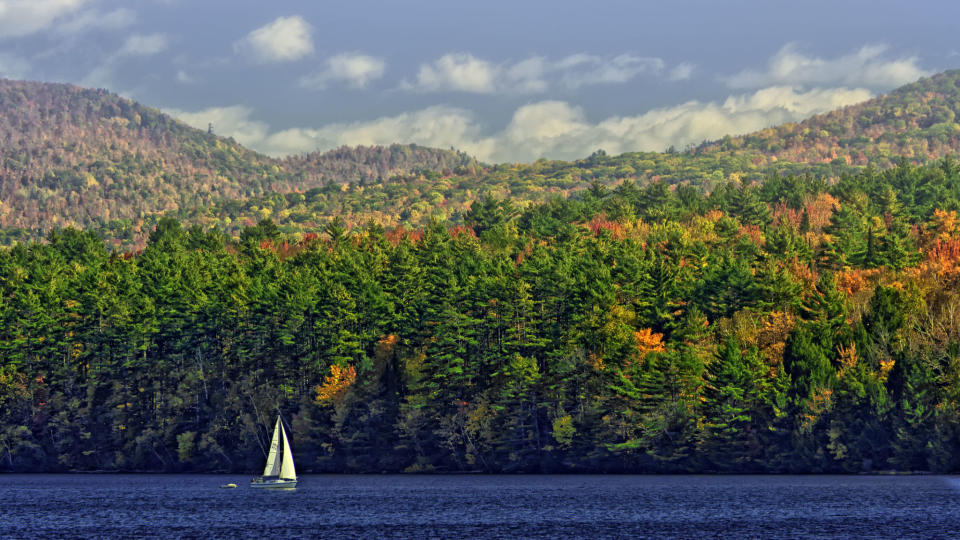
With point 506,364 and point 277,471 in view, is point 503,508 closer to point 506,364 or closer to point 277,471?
point 277,471

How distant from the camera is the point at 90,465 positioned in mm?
147875

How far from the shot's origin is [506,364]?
139m

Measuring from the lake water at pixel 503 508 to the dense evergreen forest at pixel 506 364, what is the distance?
676cm

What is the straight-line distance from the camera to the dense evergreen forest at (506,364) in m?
123

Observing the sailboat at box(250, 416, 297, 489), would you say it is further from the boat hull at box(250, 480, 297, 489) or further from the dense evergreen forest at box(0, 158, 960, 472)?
the dense evergreen forest at box(0, 158, 960, 472)

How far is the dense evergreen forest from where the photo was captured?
4860 inches

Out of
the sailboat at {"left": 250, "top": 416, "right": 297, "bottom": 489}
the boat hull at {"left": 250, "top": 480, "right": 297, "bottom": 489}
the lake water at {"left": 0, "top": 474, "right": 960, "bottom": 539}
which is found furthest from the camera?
the sailboat at {"left": 250, "top": 416, "right": 297, "bottom": 489}

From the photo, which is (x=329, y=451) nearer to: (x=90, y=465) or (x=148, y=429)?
(x=148, y=429)

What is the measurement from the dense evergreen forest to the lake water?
22.2ft

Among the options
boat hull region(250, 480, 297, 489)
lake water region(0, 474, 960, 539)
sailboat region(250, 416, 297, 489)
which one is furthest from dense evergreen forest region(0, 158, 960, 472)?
boat hull region(250, 480, 297, 489)

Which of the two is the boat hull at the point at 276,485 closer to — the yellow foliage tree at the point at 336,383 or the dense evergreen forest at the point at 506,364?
the dense evergreen forest at the point at 506,364

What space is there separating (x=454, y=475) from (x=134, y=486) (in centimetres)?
3777

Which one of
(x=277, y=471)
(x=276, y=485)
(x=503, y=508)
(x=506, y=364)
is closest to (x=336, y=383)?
(x=506, y=364)

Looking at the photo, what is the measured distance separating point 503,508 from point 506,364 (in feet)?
153
